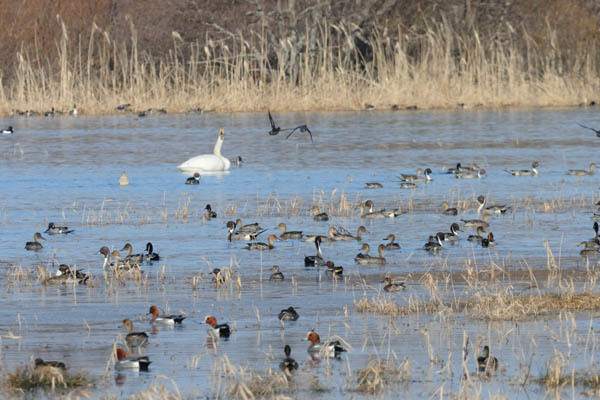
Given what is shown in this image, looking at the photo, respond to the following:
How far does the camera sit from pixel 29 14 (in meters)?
42.9

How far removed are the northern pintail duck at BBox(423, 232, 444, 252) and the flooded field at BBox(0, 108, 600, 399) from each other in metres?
0.19

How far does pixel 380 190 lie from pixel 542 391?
39.4 ft

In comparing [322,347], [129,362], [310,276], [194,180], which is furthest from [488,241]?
[194,180]

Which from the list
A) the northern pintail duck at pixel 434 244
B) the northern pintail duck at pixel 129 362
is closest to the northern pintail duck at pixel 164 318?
the northern pintail duck at pixel 129 362

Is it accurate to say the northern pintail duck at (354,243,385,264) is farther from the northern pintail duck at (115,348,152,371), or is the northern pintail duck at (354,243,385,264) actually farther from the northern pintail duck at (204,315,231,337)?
the northern pintail duck at (115,348,152,371)

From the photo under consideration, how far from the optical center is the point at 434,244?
1402 cm

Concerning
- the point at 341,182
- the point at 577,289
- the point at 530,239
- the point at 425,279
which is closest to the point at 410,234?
the point at 530,239

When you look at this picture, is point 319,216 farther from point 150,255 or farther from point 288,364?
point 288,364

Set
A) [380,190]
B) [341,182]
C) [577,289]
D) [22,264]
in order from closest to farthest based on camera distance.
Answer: [577,289], [22,264], [380,190], [341,182]

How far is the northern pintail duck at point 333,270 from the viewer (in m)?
12.6

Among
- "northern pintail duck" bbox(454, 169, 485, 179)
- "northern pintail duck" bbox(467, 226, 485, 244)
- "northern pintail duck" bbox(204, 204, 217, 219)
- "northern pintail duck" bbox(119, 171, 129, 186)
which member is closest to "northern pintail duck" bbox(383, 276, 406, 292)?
"northern pintail duck" bbox(467, 226, 485, 244)

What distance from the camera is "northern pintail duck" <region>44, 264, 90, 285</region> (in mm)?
12195

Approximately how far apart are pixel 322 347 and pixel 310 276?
3.74 m

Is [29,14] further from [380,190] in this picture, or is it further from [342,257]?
[342,257]
